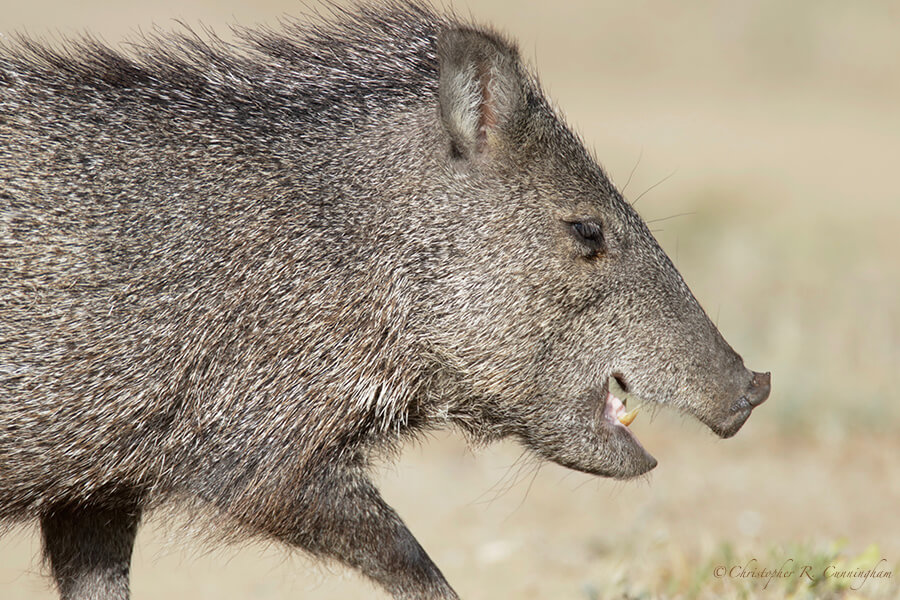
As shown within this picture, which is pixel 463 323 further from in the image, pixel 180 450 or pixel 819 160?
pixel 819 160

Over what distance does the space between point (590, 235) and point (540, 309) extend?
1.01 ft

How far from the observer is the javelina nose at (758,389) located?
3760 mm

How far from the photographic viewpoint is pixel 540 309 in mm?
3730

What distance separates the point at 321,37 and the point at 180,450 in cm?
159

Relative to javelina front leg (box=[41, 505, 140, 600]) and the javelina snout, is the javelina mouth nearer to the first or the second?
the javelina snout

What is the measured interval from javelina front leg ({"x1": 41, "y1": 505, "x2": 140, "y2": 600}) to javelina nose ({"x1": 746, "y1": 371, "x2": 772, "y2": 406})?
2090mm

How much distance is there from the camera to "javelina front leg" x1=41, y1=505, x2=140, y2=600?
4051 mm

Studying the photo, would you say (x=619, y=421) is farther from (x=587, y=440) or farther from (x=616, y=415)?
(x=587, y=440)

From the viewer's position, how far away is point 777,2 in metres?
28.8

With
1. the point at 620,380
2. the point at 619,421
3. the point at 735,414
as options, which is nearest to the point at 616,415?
the point at 619,421

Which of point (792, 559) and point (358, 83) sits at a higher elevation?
point (358, 83)

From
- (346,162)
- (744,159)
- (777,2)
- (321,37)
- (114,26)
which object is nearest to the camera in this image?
(346,162)

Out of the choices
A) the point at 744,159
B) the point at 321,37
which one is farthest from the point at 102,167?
the point at 744,159

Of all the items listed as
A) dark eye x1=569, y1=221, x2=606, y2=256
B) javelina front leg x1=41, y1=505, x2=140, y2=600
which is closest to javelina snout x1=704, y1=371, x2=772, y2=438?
dark eye x1=569, y1=221, x2=606, y2=256
